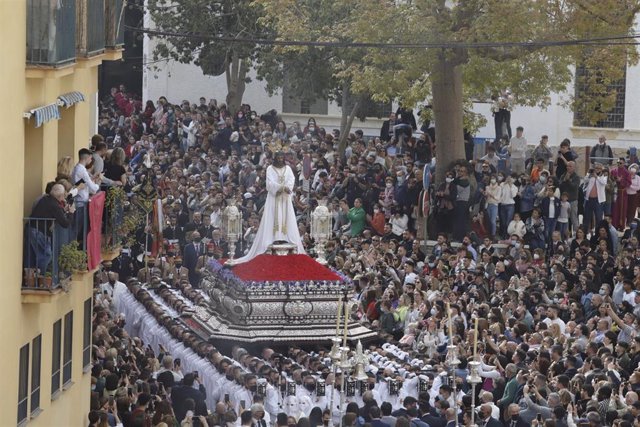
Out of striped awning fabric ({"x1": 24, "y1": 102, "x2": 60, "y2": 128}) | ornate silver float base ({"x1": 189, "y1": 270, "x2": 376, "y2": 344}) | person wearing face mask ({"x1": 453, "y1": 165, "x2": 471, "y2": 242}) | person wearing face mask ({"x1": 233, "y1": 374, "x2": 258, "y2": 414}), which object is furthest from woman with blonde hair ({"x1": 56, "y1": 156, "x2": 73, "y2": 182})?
person wearing face mask ({"x1": 453, "y1": 165, "x2": 471, "y2": 242})

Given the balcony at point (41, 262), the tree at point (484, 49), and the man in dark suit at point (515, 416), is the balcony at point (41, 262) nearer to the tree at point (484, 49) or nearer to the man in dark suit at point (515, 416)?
the man in dark suit at point (515, 416)

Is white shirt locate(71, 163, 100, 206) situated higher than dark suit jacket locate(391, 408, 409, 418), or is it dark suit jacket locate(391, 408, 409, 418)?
white shirt locate(71, 163, 100, 206)

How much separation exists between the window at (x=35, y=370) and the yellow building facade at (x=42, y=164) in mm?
11

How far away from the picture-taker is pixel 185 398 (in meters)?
26.3

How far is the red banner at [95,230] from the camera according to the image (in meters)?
23.5

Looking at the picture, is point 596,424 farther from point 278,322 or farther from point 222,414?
point 278,322

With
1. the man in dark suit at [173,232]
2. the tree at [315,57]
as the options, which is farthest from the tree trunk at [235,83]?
the man in dark suit at [173,232]

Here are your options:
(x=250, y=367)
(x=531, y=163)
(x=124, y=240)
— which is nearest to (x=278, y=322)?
(x=250, y=367)

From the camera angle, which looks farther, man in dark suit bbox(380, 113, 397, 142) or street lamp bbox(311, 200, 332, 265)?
man in dark suit bbox(380, 113, 397, 142)

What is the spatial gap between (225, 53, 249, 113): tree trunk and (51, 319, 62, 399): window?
1234 inches

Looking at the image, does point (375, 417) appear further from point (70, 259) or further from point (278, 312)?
point (278, 312)

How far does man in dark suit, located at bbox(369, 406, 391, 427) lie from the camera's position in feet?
80.2

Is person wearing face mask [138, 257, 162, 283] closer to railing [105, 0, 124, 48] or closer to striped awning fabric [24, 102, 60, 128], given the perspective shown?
railing [105, 0, 124, 48]

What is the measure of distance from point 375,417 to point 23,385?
5135 millimetres
